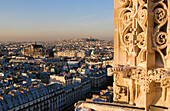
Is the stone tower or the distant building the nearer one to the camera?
the stone tower

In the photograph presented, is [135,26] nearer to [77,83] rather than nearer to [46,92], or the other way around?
[46,92]

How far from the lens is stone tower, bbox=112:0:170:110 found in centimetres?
543

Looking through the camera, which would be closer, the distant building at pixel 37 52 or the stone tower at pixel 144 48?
the stone tower at pixel 144 48

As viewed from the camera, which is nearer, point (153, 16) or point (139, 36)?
point (153, 16)

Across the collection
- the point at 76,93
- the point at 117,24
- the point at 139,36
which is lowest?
the point at 76,93

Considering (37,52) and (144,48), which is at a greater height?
(144,48)

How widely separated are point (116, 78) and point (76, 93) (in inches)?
1392

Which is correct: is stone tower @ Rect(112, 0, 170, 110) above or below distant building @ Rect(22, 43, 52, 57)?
above

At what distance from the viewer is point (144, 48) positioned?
5.72m

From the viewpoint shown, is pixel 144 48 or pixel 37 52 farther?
pixel 37 52

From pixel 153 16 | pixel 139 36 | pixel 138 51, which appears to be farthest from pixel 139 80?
pixel 153 16

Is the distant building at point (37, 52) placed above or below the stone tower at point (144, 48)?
below

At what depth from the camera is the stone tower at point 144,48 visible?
214 inches

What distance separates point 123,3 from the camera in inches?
263
